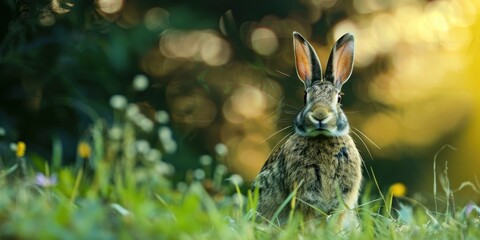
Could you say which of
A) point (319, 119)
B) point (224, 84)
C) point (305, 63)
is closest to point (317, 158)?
point (319, 119)

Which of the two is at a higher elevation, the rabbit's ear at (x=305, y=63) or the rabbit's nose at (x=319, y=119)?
the rabbit's ear at (x=305, y=63)

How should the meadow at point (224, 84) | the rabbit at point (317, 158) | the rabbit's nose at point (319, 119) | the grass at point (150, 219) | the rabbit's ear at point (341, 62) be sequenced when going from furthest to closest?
the meadow at point (224, 84) → the rabbit's ear at point (341, 62) → the rabbit at point (317, 158) → the rabbit's nose at point (319, 119) → the grass at point (150, 219)

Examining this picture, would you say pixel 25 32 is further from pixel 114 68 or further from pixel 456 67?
pixel 456 67

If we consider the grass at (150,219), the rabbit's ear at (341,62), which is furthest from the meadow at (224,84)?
the rabbit's ear at (341,62)

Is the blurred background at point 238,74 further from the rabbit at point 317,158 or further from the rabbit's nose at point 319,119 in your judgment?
the rabbit's nose at point 319,119

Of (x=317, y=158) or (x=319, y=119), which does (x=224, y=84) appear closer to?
(x=317, y=158)

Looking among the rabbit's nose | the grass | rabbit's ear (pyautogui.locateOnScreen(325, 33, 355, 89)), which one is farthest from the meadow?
the rabbit's nose
